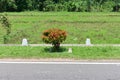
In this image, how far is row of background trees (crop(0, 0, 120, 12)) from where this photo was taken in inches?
1909

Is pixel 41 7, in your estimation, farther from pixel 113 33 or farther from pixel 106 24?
pixel 113 33

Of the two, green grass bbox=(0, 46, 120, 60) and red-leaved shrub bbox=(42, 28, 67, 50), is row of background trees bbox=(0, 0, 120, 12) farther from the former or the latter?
red-leaved shrub bbox=(42, 28, 67, 50)

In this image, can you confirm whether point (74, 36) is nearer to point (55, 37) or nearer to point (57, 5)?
point (55, 37)

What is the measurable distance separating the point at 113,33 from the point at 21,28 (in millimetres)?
7633

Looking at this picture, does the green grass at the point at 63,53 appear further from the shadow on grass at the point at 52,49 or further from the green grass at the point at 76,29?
the green grass at the point at 76,29
